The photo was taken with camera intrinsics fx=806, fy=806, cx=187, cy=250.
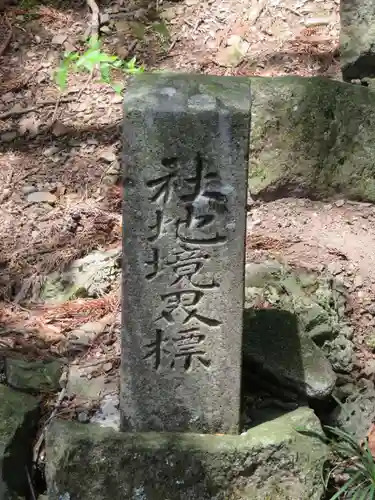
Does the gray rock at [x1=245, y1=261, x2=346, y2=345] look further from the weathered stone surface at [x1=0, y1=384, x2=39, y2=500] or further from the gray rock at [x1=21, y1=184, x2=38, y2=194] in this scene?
the gray rock at [x1=21, y1=184, x2=38, y2=194]

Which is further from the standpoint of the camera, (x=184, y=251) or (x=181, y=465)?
(x=181, y=465)

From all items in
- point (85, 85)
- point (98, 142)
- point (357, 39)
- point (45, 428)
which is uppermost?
point (357, 39)

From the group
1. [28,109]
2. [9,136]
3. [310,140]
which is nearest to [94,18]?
[28,109]

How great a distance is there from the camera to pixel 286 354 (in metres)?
2.89

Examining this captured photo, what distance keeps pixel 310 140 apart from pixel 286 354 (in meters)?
1.34

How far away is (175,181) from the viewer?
7.38 feet

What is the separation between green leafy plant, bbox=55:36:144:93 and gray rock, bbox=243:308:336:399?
1.96m

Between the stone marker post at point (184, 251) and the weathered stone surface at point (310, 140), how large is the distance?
1.52 metres

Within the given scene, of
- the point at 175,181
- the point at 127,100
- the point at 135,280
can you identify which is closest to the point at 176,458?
the point at 135,280

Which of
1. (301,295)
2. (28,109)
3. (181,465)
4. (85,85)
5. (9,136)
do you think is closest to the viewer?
(181,465)

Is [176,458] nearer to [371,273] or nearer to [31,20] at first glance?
[371,273]

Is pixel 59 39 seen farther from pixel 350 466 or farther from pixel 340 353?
pixel 350 466

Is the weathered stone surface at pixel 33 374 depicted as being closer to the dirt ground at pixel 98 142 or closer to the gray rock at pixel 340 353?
the dirt ground at pixel 98 142

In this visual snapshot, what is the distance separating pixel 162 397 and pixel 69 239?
4.73 feet
